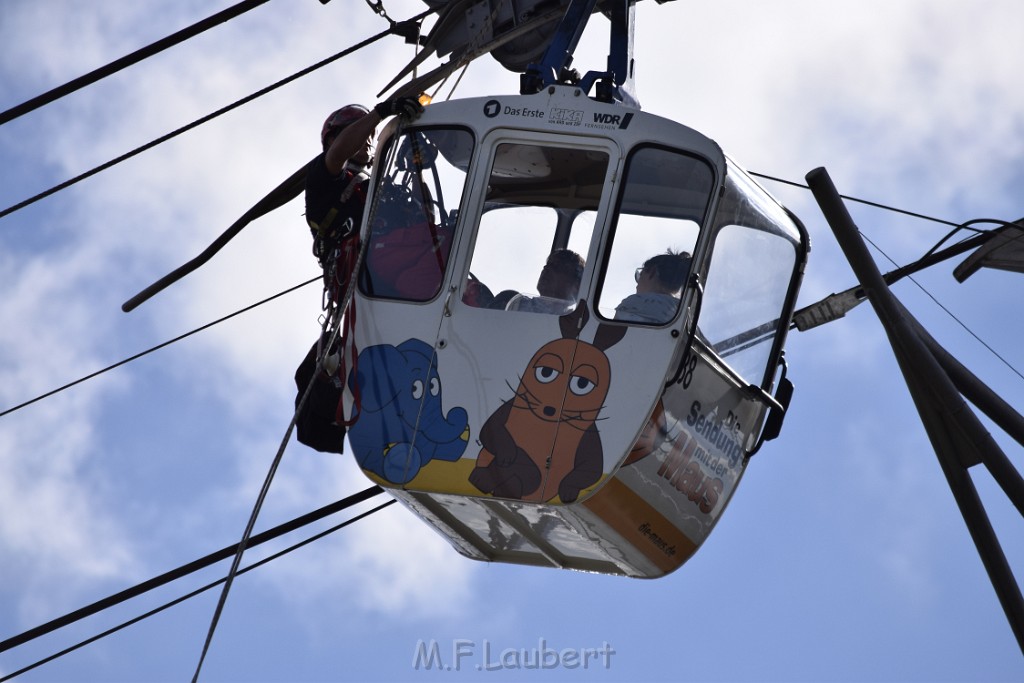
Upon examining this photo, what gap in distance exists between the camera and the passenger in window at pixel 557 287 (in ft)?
33.3

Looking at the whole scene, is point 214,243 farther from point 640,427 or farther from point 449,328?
point 640,427

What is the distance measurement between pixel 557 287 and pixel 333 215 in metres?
1.45

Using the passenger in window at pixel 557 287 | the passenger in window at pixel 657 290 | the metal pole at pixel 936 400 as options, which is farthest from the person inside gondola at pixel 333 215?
the metal pole at pixel 936 400

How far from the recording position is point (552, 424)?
9.93 metres

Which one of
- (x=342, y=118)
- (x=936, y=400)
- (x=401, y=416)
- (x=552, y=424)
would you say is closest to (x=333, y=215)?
(x=342, y=118)

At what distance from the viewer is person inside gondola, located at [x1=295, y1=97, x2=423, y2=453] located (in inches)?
422

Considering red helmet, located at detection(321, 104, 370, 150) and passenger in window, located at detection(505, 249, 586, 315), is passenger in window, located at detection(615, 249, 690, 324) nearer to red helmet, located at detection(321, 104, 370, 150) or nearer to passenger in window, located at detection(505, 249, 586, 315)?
passenger in window, located at detection(505, 249, 586, 315)

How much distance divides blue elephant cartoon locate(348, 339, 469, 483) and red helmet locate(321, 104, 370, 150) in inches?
55.2

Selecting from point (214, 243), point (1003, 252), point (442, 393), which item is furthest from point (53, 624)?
point (1003, 252)

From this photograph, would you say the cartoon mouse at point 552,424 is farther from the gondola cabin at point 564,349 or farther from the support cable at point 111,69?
the support cable at point 111,69

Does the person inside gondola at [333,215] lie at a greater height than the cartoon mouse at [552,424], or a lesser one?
greater

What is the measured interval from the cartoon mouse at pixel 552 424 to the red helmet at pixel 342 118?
1890mm

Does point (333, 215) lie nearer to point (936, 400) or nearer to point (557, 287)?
point (557, 287)

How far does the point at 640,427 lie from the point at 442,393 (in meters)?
1.07
